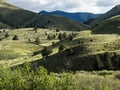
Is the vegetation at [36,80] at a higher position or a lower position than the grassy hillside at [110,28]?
lower

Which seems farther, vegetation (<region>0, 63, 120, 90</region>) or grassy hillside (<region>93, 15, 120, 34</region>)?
grassy hillside (<region>93, 15, 120, 34</region>)

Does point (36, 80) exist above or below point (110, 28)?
below

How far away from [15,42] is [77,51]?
77.8 m

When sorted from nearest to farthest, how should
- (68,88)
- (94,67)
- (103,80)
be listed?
1. (68,88)
2. (103,80)
3. (94,67)

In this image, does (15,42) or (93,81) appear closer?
(93,81)

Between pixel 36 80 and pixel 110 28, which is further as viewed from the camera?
pixel 110 28

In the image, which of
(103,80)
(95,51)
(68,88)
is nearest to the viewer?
(68,88)

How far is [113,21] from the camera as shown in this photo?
167750mm

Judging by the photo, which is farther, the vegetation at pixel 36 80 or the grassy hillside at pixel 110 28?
the grassy hillside at pixel 110 28

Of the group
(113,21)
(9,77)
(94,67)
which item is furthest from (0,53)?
(9,77)

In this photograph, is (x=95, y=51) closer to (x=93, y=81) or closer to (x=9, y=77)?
(x=93, y=81)

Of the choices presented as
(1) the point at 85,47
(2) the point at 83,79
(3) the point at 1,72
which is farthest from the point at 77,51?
(3) the point at 1,72

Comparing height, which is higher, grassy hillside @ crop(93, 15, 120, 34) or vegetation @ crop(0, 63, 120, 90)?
grassy hillside @ crop(93, 15, 120, 34)

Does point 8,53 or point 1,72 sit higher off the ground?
point 1,72
